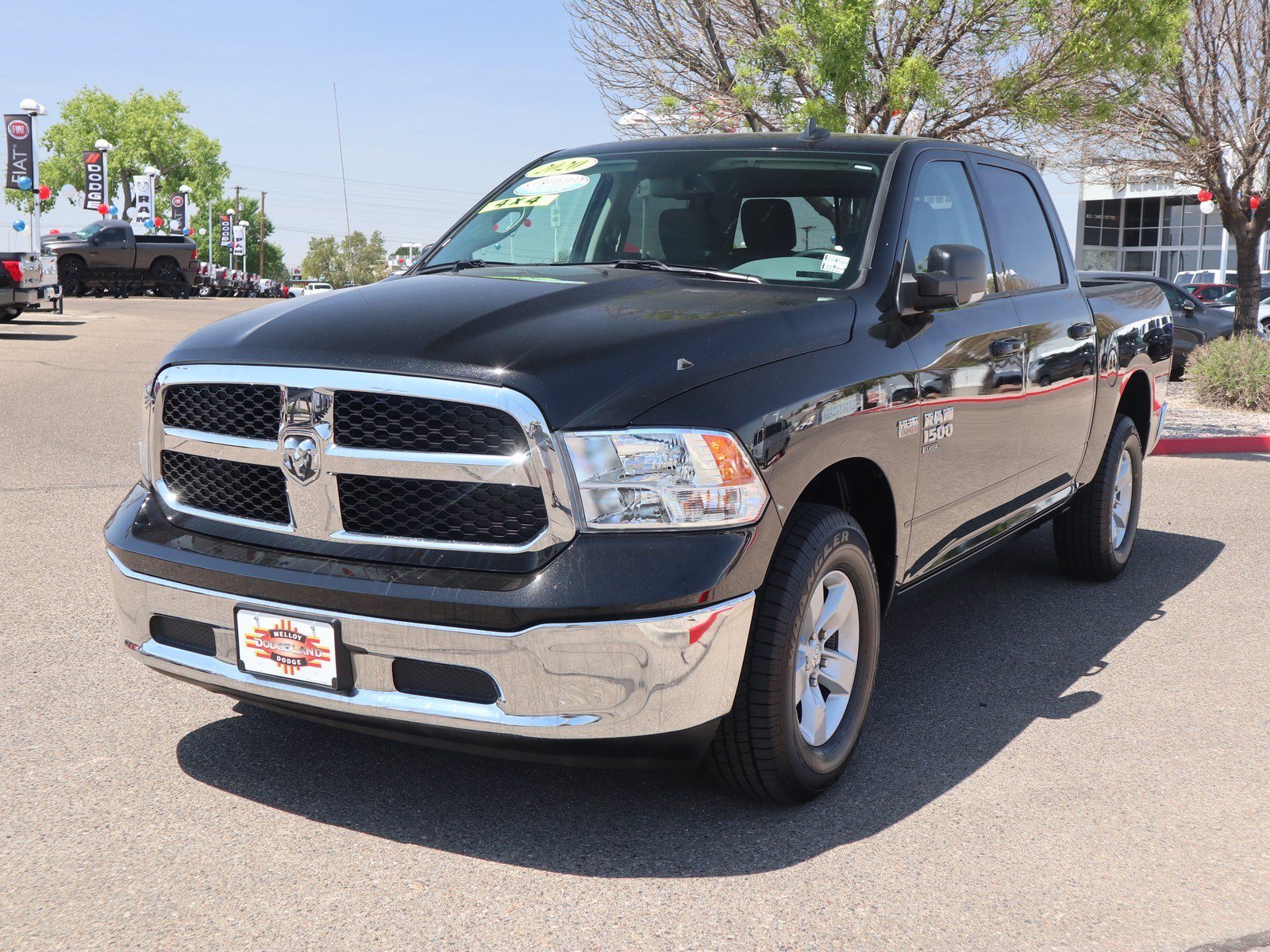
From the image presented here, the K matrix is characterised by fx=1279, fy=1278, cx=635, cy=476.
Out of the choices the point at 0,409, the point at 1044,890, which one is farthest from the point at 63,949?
the point at 0,409

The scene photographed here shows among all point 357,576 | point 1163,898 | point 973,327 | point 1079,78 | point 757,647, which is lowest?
point 1163,898

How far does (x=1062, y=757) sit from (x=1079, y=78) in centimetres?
893

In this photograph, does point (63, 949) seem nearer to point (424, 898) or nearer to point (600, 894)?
point (424, 898)

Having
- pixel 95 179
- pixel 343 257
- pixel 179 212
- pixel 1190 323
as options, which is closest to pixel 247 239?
pixel 343 257

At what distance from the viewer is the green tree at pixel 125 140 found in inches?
3287

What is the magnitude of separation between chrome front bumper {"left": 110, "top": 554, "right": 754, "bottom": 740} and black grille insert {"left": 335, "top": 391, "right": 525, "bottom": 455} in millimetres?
421

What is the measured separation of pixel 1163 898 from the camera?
123 inches

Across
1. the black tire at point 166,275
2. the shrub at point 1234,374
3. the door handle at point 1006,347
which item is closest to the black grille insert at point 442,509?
the door handle at point 1006,347

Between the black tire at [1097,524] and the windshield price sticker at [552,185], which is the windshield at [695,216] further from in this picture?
the black tire at [1097,524]

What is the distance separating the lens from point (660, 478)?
9.91 feet

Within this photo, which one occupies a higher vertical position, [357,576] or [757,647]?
[357,576]

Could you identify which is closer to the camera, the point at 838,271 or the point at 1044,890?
the point at 1044,890

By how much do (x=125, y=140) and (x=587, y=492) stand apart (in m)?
90.6

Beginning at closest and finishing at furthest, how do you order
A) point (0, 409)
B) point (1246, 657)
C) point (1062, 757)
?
point (1062, 757)
point (1246, 657)
point (0, 409)
